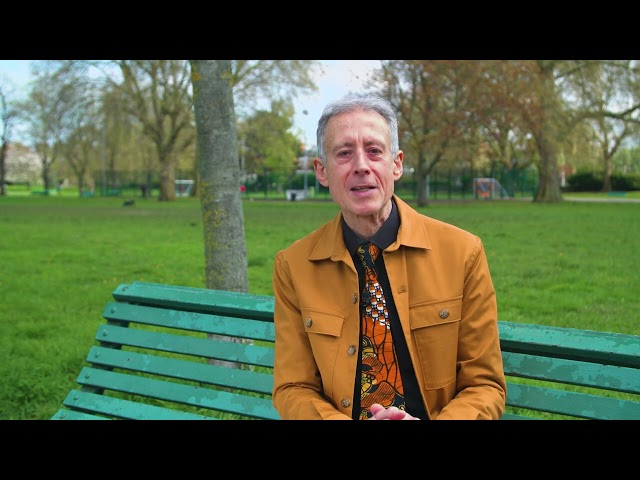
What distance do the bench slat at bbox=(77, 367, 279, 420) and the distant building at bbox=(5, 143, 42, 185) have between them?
66.7 meters

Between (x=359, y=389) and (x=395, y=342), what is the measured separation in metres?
0.21

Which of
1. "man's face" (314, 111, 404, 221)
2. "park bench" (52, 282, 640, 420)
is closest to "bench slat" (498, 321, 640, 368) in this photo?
"park bench" (52, 282, 640, 420)

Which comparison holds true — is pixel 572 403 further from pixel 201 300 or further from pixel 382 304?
pixel 201 300

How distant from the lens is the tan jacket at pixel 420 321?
2381 millimetres

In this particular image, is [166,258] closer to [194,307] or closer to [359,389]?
[194,307]

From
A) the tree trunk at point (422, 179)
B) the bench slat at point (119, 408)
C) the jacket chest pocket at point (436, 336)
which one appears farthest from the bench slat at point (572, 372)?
the tree trunk at point (422, 179)

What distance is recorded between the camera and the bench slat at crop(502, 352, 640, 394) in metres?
2.45

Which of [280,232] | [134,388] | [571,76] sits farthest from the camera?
[571,76]

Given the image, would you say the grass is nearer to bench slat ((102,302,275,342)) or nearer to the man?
bench slat ((102,302,275,342))

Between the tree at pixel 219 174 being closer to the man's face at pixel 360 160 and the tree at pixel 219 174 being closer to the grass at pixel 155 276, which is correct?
the grass at pixel 155 276

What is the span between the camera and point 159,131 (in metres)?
40.6

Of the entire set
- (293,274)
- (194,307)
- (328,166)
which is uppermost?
(328,166)

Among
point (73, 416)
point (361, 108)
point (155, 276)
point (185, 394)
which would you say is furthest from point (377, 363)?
point (155, 276)
